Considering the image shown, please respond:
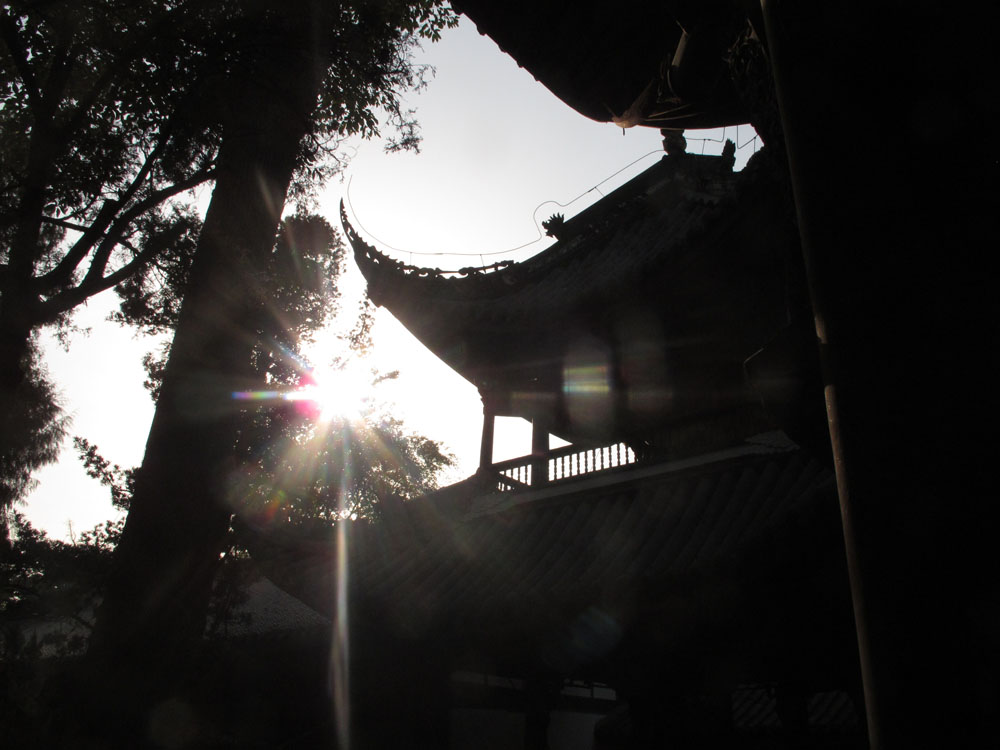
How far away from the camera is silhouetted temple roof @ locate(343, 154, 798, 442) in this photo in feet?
16.5

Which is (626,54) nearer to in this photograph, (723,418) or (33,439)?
(723,418)

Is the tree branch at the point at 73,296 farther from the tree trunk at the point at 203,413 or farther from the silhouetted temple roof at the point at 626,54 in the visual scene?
the silhouetted temple roof at the point at 626,54

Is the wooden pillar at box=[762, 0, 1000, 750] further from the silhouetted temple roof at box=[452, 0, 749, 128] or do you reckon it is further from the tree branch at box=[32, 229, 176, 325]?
the tree branch at box=[32, 229, 176, 325]

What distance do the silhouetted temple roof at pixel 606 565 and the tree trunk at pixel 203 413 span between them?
1361 millimetres

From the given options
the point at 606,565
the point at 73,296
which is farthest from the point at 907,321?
the point at 73,296

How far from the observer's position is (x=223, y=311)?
5676 millimetres

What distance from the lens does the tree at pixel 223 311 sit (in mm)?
4746

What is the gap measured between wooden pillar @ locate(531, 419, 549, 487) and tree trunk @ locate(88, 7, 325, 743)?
269 cm

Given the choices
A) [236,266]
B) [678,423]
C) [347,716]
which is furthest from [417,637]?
[236,266]

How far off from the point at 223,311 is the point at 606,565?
11.8 ft

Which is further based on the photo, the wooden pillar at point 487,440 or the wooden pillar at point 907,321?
the wooden pillar at point 487,440

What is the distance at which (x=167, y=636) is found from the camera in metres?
4.79

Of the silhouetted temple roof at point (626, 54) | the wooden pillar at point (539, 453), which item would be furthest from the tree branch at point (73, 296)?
the wooden pillar at point (539, 453)

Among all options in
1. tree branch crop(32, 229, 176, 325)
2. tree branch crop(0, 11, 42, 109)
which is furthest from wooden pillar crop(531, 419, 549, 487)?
tree branch crop(0, 11, 42, 109)
